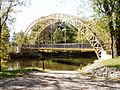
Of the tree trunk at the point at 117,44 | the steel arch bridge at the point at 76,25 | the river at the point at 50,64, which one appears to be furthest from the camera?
the steel arch bridge at the point at 76,25

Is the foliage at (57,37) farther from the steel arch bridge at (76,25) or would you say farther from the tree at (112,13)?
the tree at (112,13)

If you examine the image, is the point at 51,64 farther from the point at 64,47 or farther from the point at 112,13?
the point at 112,13

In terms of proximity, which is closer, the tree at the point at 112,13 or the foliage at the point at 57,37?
the tree at the point at 112,13

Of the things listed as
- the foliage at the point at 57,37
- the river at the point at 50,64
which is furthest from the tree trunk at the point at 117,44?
the foliage at the point at 57,37

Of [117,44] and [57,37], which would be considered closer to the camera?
[117,44]

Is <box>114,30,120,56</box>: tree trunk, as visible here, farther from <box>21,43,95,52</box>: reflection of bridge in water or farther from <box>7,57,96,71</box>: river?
<box>21,43,95,52</box>: reflection of bridge in water

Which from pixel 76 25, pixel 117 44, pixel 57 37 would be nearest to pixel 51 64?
pixel 76 25

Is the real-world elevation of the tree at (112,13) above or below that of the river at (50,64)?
above

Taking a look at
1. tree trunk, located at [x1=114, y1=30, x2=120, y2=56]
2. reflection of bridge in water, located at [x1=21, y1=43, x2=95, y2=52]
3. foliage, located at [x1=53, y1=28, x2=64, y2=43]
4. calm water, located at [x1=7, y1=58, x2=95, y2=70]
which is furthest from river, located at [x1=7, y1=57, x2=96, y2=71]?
foliage, located at [x1=53, y1=28, x2=64, y2=43]

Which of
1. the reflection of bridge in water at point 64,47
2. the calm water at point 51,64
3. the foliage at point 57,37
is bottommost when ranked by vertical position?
the calm water at point 51,64

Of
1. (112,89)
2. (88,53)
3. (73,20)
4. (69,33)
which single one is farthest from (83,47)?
(112,89)

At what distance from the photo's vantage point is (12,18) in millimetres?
23359

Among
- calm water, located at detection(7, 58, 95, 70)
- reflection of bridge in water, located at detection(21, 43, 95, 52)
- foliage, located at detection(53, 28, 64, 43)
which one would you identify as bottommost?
calm water, located at detection(7, 58, 95, 70)

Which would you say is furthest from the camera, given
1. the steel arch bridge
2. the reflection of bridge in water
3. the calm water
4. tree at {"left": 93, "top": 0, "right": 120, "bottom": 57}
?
the reflection of bridge in water
